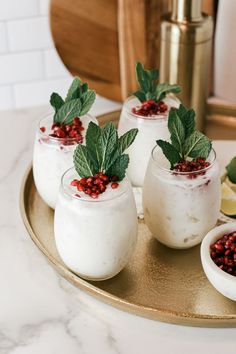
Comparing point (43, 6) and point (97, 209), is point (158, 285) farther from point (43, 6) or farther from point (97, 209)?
point (43, 6)

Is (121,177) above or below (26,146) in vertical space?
above

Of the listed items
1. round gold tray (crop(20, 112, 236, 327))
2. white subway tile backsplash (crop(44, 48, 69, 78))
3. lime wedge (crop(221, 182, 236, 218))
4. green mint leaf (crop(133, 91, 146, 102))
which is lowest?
round gold tray (crop(20, 112, 236, 327))

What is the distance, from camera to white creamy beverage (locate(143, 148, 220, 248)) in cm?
94

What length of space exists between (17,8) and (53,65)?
0.55 feet

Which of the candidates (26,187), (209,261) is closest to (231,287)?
(209,261)

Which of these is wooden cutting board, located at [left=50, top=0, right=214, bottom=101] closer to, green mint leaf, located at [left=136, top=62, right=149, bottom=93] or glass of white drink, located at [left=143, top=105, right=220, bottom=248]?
green mint leaf, located at [left=136, top=62, right=149, bottom=93]

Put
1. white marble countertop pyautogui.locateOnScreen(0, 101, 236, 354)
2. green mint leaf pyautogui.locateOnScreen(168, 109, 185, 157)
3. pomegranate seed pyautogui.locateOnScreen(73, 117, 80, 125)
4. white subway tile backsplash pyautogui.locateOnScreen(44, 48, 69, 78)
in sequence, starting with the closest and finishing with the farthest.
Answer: white marble countertop pyautogui.locateOnScreen(0, 101, 236, 354), green mint leaf pyautogui.locateOnScreen(168, 109, 185, 157), pomegranate seed pyautogui.locateOnScreen(73, 117, 80, 125), white subway tile backsplash pyautogui.locateOnScreen(44, 48, 69, 78)

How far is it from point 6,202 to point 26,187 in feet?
0.14

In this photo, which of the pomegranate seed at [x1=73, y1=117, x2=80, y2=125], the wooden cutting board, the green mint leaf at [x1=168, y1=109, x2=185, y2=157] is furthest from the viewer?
the wooden cutting board

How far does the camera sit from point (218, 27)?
4.78 ft

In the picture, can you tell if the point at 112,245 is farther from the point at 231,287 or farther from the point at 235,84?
the point at 235,84

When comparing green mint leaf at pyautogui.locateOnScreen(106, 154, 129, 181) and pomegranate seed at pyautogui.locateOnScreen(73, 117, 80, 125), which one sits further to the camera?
pomegranate seed at pyautogui.locateOnScreen(73, 117, 80, 125)

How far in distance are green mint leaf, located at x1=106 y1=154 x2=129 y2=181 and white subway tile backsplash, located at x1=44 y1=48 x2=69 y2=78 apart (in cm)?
71

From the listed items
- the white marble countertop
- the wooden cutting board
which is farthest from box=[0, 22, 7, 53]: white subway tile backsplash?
the white marble countertop
